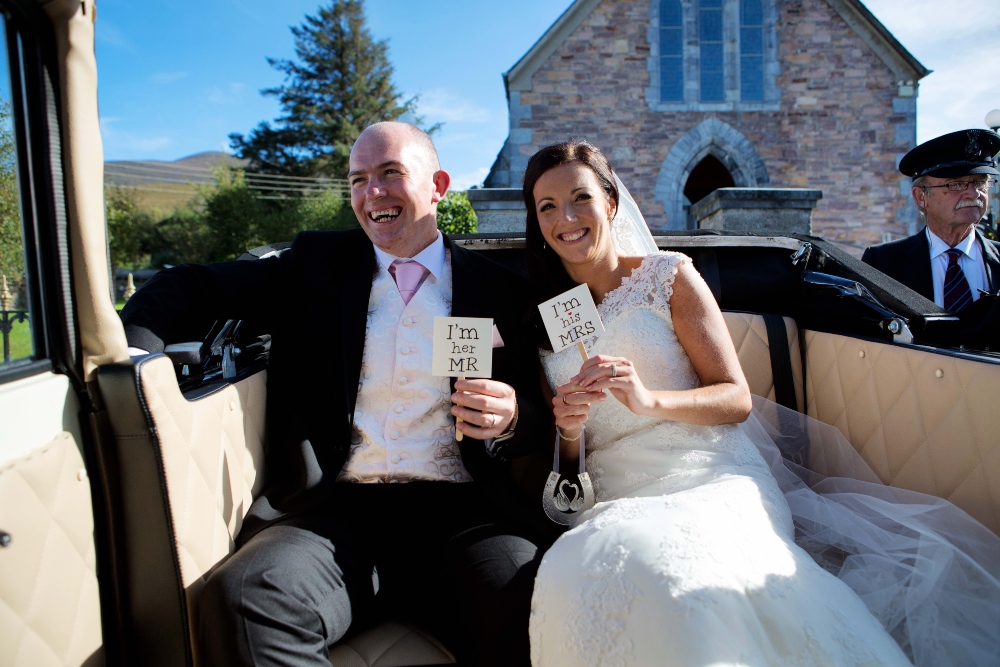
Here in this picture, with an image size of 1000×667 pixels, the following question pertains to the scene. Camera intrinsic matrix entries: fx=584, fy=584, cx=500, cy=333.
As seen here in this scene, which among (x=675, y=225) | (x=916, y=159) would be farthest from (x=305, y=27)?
(x=916, y=159)

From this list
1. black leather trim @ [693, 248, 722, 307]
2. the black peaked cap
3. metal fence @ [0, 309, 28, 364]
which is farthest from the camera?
the black peaked cap

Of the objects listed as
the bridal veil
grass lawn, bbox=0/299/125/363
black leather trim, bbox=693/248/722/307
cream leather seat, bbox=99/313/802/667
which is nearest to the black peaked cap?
black leather trim, bbox=693/248/722/307

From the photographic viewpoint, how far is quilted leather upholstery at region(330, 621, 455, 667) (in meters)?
1.53

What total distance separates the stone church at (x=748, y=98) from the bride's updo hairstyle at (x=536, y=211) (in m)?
10.7

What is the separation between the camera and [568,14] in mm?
12602

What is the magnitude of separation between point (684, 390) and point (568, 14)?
12793 millimetres

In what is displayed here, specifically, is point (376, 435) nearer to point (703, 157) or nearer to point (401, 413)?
point (401, 413)

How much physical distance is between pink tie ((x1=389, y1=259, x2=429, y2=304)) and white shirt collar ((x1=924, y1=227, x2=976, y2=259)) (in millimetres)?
2945

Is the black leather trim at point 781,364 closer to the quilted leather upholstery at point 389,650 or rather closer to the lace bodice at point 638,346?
the lace bodice at point 638,346

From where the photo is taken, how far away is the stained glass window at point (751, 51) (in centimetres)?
1312

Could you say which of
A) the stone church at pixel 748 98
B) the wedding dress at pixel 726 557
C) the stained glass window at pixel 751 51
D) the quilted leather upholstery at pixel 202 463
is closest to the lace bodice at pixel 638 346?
the wedding dress at pixel 726 557

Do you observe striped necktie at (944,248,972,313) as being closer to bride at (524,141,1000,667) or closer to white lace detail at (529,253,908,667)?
bride at (524,141,1000,667)

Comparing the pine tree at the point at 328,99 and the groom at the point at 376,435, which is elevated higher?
the pine tree at the point at 328,99

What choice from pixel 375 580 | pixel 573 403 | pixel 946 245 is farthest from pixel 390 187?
pixel 946 245
